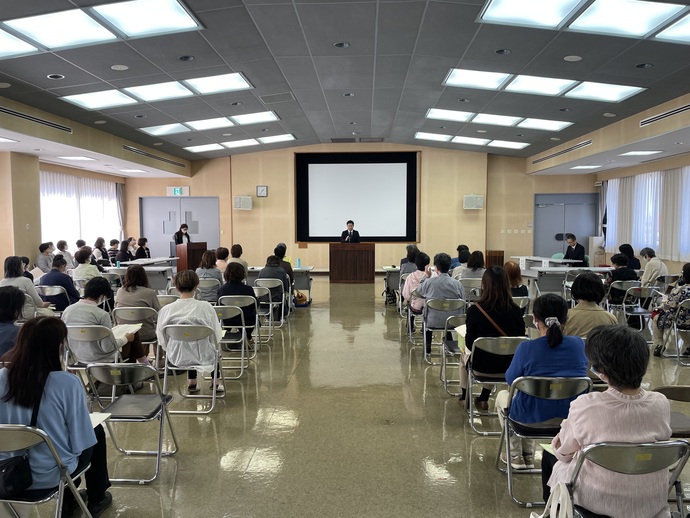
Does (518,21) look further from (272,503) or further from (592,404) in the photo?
(272,503)

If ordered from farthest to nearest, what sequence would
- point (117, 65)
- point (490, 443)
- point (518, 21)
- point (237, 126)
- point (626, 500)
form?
point (237, 126)
point (117, 65)
point (518, 21)
point (490, 443)
point (626, 500)

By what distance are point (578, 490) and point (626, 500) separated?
0.55ft

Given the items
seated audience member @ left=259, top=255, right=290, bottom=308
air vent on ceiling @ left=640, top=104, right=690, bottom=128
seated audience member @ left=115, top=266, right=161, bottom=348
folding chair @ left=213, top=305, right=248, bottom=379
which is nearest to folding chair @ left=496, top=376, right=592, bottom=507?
folding chair @ left=213, top=305, right=248, bottom=379

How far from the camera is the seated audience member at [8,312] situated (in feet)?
11.3

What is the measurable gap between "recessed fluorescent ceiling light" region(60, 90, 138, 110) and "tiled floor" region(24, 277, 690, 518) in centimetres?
505

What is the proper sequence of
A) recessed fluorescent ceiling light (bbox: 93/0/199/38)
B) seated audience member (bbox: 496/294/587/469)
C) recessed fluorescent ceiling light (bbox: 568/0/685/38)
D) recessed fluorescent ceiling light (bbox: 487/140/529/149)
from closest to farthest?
seated audience member (bbox: 496/294/587/469) → recessed fluorescent ceiling light (bbox: 568/0/685/38) → recessed fluorescent ceiling light (bbox: 93/0/199/38) → recessed fluorescent ceiling light (bbox: 487/140/529/149)

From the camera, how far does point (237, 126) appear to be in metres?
11.3

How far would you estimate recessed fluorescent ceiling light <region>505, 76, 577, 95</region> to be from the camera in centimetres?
744

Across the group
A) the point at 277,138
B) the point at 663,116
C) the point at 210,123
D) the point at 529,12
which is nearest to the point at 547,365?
→ the point at 529,12

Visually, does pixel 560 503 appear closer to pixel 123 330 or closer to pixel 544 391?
pixel 544 391

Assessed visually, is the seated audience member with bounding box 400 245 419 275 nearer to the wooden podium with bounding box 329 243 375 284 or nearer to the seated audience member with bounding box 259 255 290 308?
the seated audience member with bounding box 259 255 290 308

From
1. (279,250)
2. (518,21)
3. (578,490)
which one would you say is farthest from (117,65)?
(578,490)

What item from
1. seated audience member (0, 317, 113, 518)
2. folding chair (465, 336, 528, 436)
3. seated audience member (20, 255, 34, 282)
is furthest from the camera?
seated audience member (20, 255, 34, 282)

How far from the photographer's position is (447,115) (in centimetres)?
1062
